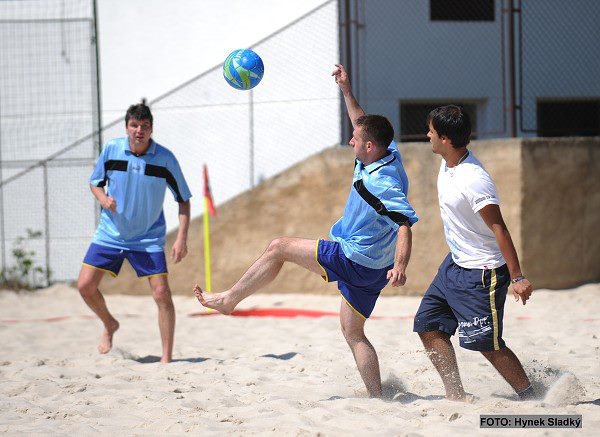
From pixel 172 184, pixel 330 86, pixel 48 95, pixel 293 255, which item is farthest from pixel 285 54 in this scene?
pixel 293 255

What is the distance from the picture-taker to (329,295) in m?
10.7

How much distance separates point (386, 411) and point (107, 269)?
3.03 meters

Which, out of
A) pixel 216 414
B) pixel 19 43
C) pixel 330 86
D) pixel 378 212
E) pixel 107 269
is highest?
pixel 19 43

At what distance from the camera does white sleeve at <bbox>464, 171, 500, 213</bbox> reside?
14.1 ft

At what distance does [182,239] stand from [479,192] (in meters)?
2.94

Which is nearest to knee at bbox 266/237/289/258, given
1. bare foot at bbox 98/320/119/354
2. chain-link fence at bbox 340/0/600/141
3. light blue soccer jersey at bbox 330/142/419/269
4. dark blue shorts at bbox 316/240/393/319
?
dark blue shorts at bbox 316/240/393/319

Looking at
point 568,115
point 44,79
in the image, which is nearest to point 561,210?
point 568,115

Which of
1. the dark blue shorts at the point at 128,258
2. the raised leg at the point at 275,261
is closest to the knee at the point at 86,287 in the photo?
the dark blue shorts at the point at 128,258

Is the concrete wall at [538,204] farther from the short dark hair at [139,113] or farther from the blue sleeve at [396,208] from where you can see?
the blue sleeve at [396,208]

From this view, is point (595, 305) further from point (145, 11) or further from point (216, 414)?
point (145, 11)

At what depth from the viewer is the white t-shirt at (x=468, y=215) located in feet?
14.3

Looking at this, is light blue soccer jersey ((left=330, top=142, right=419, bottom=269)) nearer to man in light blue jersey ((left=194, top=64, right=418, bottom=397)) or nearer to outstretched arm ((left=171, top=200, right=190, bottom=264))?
man in light blue jersey ((left=194, top=64, right=418, bottom=397))

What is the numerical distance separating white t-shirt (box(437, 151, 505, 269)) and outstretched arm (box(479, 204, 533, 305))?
7cm

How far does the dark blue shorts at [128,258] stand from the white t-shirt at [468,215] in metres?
2.77
